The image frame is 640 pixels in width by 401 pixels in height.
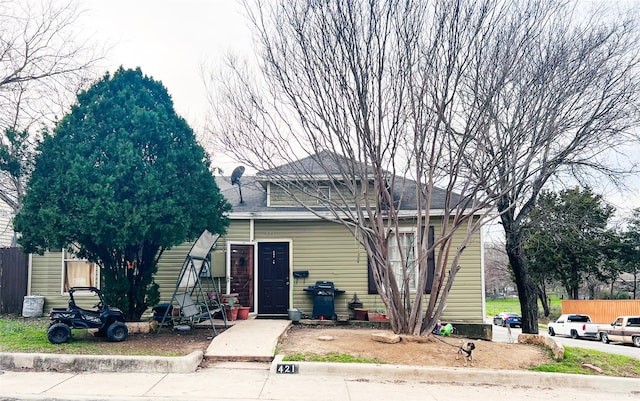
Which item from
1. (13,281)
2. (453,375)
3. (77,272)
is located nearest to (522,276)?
(453,375)

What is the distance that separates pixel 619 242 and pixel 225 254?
26120 mm

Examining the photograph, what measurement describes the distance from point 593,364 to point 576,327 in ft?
65.2

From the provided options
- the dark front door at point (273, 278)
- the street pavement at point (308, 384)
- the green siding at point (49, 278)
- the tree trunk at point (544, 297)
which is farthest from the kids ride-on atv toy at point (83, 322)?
the tree trunk at point (544, 297)

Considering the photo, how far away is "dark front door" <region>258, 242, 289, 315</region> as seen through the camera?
12.9 metres

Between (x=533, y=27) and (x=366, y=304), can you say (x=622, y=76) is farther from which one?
(x=366, y=304)

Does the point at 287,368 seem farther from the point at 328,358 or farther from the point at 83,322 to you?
the point at 83,322

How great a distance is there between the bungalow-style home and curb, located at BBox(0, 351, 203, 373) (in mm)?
5739

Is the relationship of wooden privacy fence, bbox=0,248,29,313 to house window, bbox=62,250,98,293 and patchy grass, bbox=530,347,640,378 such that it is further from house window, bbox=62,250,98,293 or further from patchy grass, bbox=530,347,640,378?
patchy grass, bbox=530,347,640,378

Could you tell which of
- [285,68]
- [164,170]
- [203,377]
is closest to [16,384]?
[203,377]

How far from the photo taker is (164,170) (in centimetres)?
900

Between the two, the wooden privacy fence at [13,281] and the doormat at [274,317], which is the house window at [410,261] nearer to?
the doormat at [274,317]

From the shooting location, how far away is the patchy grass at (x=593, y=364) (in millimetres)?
7652

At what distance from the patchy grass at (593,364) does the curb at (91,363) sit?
523cm

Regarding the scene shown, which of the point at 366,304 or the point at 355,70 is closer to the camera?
the point at 355,70
